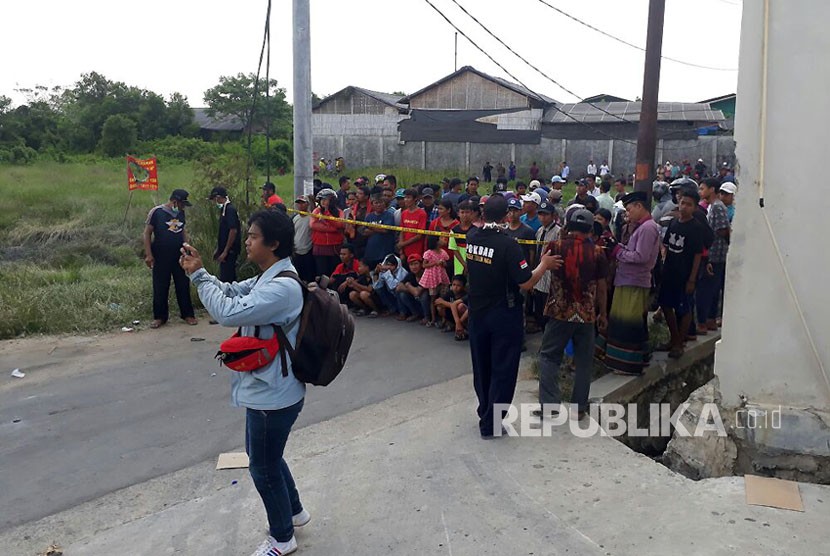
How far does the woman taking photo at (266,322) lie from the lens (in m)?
3.33

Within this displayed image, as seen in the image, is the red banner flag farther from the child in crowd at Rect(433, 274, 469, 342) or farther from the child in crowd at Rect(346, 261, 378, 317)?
the child in crowd at Rect(433, 274, 469, 342)

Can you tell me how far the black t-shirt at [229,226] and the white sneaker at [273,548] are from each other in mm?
6369

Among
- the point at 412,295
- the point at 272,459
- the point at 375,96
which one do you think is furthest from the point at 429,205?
the point at 375,96

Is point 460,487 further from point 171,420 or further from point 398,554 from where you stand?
point 171,420

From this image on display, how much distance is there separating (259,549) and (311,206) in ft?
23.8

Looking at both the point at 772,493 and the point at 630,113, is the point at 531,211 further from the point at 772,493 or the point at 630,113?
the point at 630,113

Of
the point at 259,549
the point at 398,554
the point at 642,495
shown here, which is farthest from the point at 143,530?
the point at 642,495

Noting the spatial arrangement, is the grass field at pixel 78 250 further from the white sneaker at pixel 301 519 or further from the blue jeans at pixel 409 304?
the white sneaker at pixel 301 519

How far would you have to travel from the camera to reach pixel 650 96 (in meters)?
8.26

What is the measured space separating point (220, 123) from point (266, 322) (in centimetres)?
5372

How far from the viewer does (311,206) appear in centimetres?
1048

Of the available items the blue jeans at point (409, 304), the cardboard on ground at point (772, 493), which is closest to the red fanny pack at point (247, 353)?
the cardboard on ground at point (772, 493)

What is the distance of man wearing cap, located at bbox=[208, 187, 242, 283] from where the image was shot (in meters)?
9.53

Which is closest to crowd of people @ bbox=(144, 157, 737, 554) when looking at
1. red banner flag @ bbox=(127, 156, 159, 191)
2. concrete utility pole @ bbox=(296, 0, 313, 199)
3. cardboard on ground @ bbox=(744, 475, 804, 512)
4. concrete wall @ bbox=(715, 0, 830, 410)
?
concrete utility pole @ bbox=(296, 0, 313, 199)
